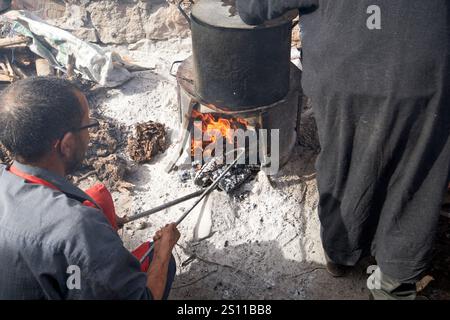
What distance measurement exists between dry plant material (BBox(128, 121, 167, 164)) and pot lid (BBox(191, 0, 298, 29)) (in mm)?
1626

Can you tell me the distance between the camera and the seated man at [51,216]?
205 centimetres

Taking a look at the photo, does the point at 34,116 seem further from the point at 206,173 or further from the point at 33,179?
Result: the point at 206,173

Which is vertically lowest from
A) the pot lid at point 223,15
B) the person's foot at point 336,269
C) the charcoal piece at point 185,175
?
the person's foot at point 336,269

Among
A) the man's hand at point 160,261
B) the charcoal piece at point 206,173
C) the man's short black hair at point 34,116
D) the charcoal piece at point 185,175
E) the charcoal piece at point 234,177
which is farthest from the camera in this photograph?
the charcoal piece at point 185,175

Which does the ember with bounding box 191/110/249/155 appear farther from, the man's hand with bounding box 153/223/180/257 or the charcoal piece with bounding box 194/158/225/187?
the man's hand with bounding box 153/223/180/257

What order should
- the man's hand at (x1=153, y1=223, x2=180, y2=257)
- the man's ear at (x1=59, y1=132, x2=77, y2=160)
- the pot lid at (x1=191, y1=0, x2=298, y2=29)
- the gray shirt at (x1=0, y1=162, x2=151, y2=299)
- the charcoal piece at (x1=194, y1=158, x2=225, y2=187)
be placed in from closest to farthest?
the gray shirt at (x1=0, y1=162, x2=151, y2=299) → the man's ear at (x1=59, y1=132, x2=77, y2=160) → the man's hand at (x1=153, y1=223, x2=180, y2=257) → the pot lid at (x1=191, y1=0, x2=298, y2=29) → the charcoal piece at (x1=194, y1=158, x2=225, y2=187)

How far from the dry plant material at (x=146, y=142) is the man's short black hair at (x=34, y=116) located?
2.49 m

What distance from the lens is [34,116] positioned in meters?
2.21

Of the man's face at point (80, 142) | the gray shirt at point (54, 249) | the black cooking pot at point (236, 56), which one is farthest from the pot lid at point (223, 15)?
the gray shirt at point (54, 249)

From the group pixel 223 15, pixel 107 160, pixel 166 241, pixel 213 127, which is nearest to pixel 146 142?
pixel 107 160

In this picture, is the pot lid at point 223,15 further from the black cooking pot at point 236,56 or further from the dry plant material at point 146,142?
the dry plant material at point 146,142

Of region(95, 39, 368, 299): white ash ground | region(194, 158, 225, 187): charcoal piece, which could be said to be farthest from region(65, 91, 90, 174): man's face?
region(194, 158, 225, 187): charcoal piece

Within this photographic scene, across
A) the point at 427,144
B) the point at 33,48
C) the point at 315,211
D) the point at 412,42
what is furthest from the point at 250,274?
the point at 33,48

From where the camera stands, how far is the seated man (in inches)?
80.7
